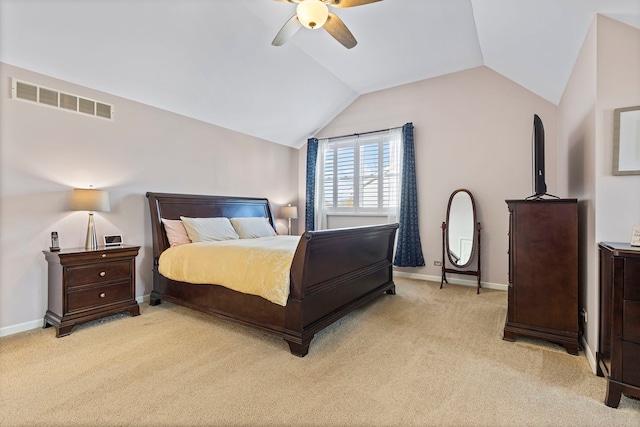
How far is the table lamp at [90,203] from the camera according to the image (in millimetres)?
3021

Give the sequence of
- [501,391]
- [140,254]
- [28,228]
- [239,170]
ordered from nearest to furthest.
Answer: [501,391] < [28,228] < [140,254] < [239,170]

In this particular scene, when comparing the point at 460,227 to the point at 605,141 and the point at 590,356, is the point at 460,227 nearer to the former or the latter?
the point at 590,356

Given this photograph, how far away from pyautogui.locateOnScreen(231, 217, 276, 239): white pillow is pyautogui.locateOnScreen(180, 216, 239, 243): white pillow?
141 millimetres

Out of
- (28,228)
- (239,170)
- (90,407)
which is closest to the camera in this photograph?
(90,407)

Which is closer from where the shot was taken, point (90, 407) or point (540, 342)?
point (90, 407)

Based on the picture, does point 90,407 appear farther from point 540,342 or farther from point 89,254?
point 540,342

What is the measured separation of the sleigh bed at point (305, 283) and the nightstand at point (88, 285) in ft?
1.54

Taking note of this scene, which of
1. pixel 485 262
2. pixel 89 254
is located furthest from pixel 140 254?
pixel 485 262

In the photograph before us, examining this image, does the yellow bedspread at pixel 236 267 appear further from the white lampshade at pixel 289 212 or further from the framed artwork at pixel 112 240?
the white lampshade at pixel 289 212

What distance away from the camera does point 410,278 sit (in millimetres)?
5086

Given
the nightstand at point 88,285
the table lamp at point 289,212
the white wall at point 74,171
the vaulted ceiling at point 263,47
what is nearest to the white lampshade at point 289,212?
the table lamp at point 289,212

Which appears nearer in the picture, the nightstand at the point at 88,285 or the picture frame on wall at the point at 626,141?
the picture frame on wall at the point at 626,141

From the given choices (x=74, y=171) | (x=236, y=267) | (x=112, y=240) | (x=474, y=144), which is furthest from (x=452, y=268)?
(x=74, y=171)

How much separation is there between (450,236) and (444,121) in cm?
183
